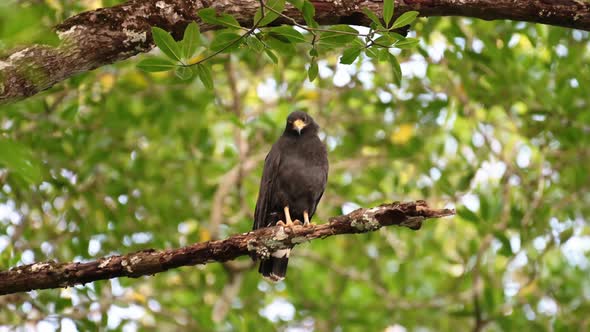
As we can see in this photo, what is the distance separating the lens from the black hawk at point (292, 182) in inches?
233

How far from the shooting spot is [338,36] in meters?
3.46

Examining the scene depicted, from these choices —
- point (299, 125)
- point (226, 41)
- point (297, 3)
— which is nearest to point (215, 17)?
point (226, 41)

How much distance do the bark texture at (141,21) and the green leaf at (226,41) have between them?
31 cm

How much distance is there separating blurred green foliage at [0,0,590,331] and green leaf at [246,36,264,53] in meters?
2.16

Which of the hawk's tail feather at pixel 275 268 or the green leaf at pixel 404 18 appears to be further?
the hawk's tail feather at pixel 275 268

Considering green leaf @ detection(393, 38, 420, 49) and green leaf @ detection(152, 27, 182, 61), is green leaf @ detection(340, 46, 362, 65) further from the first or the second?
green leaf @ detection(152, 27, 182, 61)

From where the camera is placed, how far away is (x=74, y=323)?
535 cm

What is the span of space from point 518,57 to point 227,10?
13.9 feet

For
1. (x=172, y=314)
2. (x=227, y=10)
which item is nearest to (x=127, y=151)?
(x=172, y=314)

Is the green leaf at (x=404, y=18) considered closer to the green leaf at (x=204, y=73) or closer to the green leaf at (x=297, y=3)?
the green leaf at (x=297, y=3)

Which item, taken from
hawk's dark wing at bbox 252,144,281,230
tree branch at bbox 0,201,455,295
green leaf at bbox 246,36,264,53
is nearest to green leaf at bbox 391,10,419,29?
green leaf at bbox 246,36,264,53

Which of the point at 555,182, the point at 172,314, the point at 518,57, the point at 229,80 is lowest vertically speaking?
the point at 172,314

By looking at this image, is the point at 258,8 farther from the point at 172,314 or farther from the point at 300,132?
the point at 172,314

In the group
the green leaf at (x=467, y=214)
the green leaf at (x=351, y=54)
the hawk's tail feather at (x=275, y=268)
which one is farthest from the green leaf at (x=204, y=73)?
the green leaf at (x=467, y=214)
